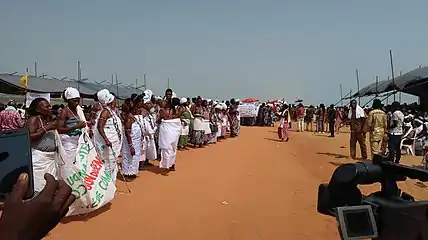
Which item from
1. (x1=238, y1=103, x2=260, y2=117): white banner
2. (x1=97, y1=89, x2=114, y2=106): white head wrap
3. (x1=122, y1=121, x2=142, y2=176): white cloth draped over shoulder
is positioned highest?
(x1=238, y1=103, x2=260, y2=117): white banner

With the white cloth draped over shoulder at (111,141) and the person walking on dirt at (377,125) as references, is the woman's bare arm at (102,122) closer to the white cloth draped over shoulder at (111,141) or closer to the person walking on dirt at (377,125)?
the white cloth draped over shoulder at (111,141)

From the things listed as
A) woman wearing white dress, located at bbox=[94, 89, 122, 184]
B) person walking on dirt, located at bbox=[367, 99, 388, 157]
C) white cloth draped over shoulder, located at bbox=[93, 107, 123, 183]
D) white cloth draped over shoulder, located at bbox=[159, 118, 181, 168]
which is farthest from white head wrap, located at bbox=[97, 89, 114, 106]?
person walking on dirt, located at bbox=[367, 99, 388, 157]

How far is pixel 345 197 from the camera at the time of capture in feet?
6.00

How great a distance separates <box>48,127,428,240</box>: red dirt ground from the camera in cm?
559

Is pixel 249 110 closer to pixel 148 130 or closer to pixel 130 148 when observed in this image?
pixel 148 130

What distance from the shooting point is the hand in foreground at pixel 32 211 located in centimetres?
141

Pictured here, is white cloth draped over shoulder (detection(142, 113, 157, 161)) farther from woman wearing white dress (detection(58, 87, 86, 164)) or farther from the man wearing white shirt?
the man wearing white shirt

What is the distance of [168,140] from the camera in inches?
372

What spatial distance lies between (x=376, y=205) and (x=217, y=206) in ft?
17.6

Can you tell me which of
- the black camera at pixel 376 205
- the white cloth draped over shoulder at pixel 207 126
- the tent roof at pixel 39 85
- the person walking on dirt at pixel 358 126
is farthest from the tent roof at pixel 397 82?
the black camera at pixel 376 205

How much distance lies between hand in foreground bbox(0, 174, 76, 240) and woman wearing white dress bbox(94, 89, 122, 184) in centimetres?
591

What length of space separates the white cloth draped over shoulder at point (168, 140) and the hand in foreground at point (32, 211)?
25.8ft

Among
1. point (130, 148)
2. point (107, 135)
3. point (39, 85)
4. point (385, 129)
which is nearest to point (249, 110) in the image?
point (39, 85)

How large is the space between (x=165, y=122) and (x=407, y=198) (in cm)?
797
